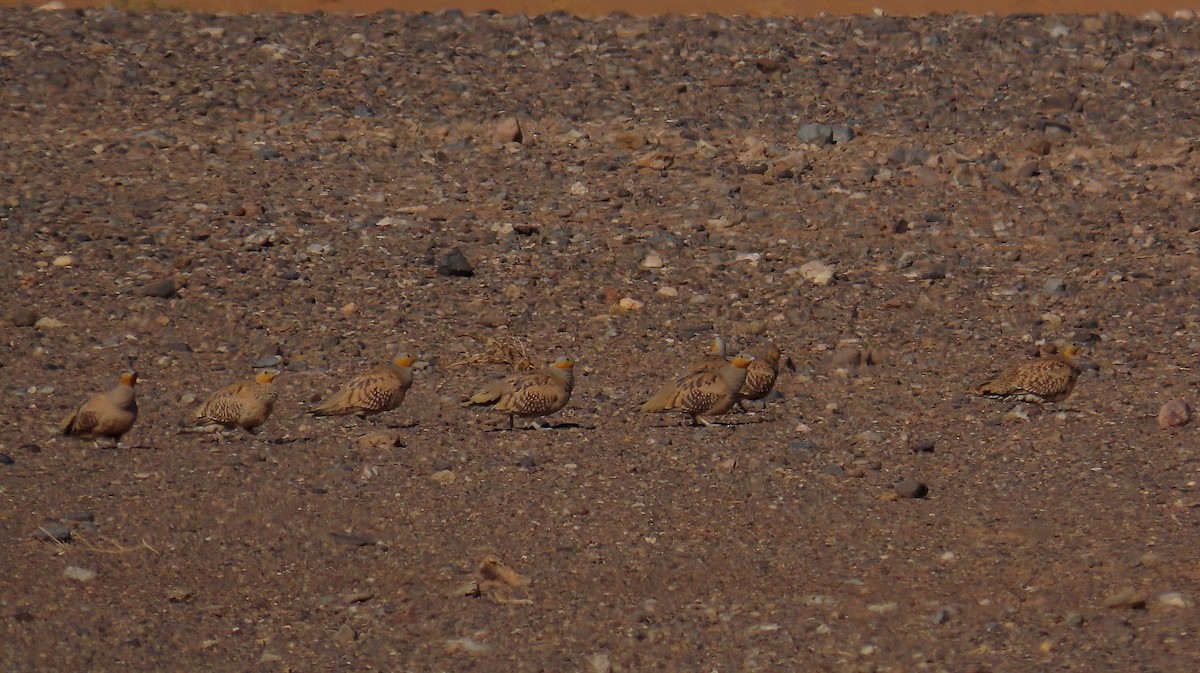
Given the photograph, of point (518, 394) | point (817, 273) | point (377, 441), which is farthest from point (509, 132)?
point (377, 441)

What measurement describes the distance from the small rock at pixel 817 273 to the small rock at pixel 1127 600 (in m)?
5.40

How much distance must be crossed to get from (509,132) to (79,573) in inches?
316

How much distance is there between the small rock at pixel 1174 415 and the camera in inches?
363

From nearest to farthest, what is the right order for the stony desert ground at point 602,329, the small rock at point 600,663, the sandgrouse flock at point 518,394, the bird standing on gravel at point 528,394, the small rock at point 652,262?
the small rock at point 600,663, the stony desert ground at point 602,329, the sandgrouse flock at point 518,394, the bird standing on gravel at point 528,394, the small rock at point 652,262

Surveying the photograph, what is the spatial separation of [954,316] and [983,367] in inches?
34.5

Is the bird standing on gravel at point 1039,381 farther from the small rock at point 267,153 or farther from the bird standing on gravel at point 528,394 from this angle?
the small rock at point 267,153

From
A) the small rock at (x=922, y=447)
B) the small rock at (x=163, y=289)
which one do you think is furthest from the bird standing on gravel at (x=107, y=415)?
the small rock at (x=922, y=447)

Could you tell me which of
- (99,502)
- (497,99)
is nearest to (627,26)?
(497,99)

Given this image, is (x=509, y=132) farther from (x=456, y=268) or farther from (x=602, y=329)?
(x=602, y=329)

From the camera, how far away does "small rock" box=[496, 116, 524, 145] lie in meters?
14.3

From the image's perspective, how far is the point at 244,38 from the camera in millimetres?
16359

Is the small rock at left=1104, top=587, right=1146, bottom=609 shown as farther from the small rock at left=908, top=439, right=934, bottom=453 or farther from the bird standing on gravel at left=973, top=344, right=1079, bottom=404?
the bird standing on gravel at left=973, top=344, right=1079, bottom=404

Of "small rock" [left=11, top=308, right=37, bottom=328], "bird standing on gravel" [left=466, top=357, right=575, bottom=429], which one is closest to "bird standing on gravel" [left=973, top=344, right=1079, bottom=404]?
"bird standing on gravel" [left=466, top=357, right=575, bottom=429]

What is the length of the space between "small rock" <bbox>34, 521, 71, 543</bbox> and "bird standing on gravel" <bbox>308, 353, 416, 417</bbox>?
209 cm
